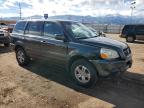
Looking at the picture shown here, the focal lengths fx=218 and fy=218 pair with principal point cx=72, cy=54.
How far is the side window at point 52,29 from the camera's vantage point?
6.77 m

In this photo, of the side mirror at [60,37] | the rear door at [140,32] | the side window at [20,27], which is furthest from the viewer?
the rear door at [140,32]

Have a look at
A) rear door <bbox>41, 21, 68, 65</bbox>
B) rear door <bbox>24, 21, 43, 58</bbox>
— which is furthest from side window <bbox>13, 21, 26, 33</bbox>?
rear door <bbox>41, 21, 68, 65</bbox>

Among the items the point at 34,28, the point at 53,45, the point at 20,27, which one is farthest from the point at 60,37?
the point at 20,27

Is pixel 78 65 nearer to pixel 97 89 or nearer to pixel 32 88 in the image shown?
pixel 97 89

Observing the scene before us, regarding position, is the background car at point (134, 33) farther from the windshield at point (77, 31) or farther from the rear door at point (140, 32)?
the windshield at point (77, 31)

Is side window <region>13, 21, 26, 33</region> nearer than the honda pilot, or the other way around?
the honda pilot

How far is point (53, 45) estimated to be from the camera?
6.88 m

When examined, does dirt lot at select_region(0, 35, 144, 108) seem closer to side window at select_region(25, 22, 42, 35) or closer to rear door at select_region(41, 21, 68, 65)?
rear door at select_region(41, 21, 68, 65)

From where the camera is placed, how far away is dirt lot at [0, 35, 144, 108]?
5156 mm

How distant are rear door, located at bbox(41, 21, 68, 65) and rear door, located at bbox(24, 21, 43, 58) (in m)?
0.27

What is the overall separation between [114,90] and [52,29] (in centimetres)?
273

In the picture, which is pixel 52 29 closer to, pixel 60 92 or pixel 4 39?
pixel 60 92

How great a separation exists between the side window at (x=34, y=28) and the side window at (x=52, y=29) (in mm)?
330

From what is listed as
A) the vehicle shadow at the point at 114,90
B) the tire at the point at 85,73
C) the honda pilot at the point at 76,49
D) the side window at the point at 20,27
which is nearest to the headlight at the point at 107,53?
the honda pilot at the point at 76,49
